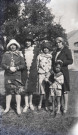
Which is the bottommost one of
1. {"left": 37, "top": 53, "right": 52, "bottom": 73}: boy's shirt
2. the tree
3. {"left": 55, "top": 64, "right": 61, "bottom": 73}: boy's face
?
{"left": 55, "top": 64, "right": 61, "bottom": 73}: boy's face

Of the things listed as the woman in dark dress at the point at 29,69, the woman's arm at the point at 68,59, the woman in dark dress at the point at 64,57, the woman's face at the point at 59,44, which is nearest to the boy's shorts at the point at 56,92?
the woman in dark dress at the point at 64,57

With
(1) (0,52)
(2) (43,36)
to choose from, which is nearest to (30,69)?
(1) (0,52)

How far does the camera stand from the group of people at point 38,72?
233 inches

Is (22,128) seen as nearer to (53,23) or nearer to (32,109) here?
(32,109)

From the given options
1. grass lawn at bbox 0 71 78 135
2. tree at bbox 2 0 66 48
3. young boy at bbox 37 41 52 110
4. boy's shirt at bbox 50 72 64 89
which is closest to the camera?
grass lawn at bbox 0 71 78 135

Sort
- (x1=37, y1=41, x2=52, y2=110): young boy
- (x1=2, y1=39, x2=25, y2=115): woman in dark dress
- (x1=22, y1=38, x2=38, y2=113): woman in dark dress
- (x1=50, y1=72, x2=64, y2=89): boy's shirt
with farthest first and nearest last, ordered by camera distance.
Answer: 1. (x1=37, y1=41, x2=52, y2=110): young boy
2. (x1=22, y1=38, x2=38, y2=113): woman in dark dress
3. (x1=50, y1=72, x2=64, y2=89): boy's shirt
4. (x1=2, y1=39, x2=25, y2=115): woman in dark dress

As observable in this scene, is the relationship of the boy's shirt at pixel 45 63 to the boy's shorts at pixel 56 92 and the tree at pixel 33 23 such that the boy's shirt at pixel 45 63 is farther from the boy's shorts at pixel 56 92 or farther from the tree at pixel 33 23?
the tree at pixel 33 23

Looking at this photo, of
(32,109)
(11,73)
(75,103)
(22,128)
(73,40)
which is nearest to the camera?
(22,128)

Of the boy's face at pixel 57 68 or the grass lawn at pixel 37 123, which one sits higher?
the boy's face at pixel 57 68

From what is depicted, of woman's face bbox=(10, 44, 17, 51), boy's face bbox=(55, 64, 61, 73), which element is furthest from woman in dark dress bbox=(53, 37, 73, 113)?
woman's face bbox=(10, 44, 17, 51)

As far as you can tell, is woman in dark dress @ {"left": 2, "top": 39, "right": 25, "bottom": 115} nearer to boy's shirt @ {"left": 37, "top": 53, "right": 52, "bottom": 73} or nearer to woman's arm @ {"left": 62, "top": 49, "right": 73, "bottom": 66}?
boy's shirt @ {"left": 37, "top": 53, "right": 52, "bottom": 73}

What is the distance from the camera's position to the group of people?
19.4 ft

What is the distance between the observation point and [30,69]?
621 cm

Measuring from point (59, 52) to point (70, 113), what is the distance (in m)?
1.38
